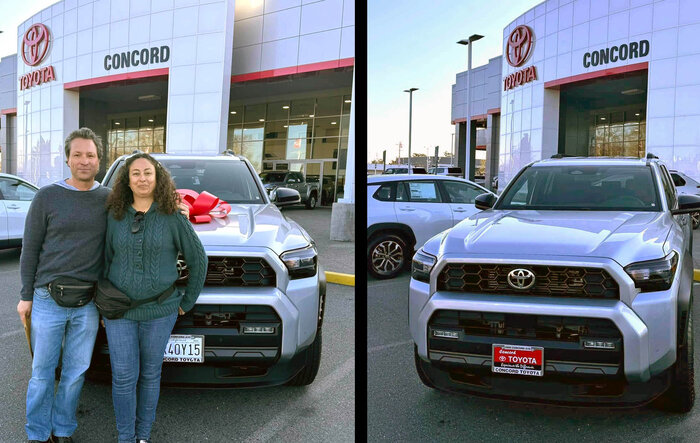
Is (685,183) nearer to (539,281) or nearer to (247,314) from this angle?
(539,281)

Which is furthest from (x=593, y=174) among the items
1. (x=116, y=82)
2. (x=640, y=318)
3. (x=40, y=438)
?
(x=116, y=82)

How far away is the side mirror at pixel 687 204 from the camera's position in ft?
9.42

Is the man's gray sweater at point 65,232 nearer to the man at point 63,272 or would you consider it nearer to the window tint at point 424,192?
the man at point 63,272

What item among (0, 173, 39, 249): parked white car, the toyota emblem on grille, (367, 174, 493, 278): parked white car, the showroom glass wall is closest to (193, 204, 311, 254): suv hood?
the toyota emblem on grille

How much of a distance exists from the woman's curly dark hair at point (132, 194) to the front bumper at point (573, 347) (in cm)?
114

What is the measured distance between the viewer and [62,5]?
4.81m

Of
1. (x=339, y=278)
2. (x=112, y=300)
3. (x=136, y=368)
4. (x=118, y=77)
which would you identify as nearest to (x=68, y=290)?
(x=112, y=300)

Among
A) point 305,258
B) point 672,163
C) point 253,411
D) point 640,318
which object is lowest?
point 253,411

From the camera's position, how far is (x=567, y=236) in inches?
89.7

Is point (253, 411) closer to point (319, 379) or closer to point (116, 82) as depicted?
point (319, 379)

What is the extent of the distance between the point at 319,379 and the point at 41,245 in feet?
4.89

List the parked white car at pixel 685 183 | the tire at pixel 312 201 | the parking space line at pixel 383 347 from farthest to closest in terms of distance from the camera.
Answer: the tire at pixel 312 201, the parked white car at pixel 685 183, the parking space line at pixel 383 347

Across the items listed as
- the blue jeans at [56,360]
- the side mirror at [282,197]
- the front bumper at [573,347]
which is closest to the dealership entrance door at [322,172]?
the side mirror at [282,197]

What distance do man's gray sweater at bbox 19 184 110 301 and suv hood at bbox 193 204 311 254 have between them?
43 centimetres
